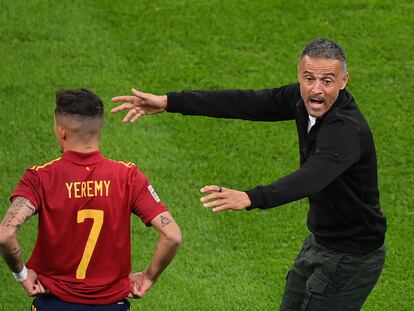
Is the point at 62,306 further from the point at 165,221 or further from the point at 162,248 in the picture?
the point at 165,221

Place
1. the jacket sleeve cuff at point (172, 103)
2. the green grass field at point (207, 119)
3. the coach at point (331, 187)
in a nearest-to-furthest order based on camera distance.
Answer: the coach at point (331, 187), the jacket sleeve cuff at point (172, 103), the green grass field at point (207, 119)

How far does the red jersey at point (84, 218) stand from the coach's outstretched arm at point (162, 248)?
0.06 m

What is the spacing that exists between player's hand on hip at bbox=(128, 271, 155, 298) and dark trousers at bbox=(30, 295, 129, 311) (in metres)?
0.09

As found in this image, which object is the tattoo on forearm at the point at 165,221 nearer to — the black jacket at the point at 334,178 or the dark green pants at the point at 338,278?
the black jacket at the point at 334,178

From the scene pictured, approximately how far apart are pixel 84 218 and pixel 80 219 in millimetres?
22

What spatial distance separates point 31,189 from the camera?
5859 mm

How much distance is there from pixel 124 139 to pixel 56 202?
4.41 metres

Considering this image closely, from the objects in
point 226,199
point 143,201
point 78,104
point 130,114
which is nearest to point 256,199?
point 226,199

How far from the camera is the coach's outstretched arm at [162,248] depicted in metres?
6.00

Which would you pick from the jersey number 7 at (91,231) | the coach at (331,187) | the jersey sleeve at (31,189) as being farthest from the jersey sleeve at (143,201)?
the coach at (331,187)

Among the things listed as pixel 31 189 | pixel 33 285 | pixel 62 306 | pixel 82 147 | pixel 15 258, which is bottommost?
pixel 62 306

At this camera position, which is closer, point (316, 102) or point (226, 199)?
point (226, 199)

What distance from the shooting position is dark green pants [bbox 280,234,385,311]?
21.8 feet

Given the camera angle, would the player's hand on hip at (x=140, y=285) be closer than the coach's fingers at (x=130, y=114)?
Yes
